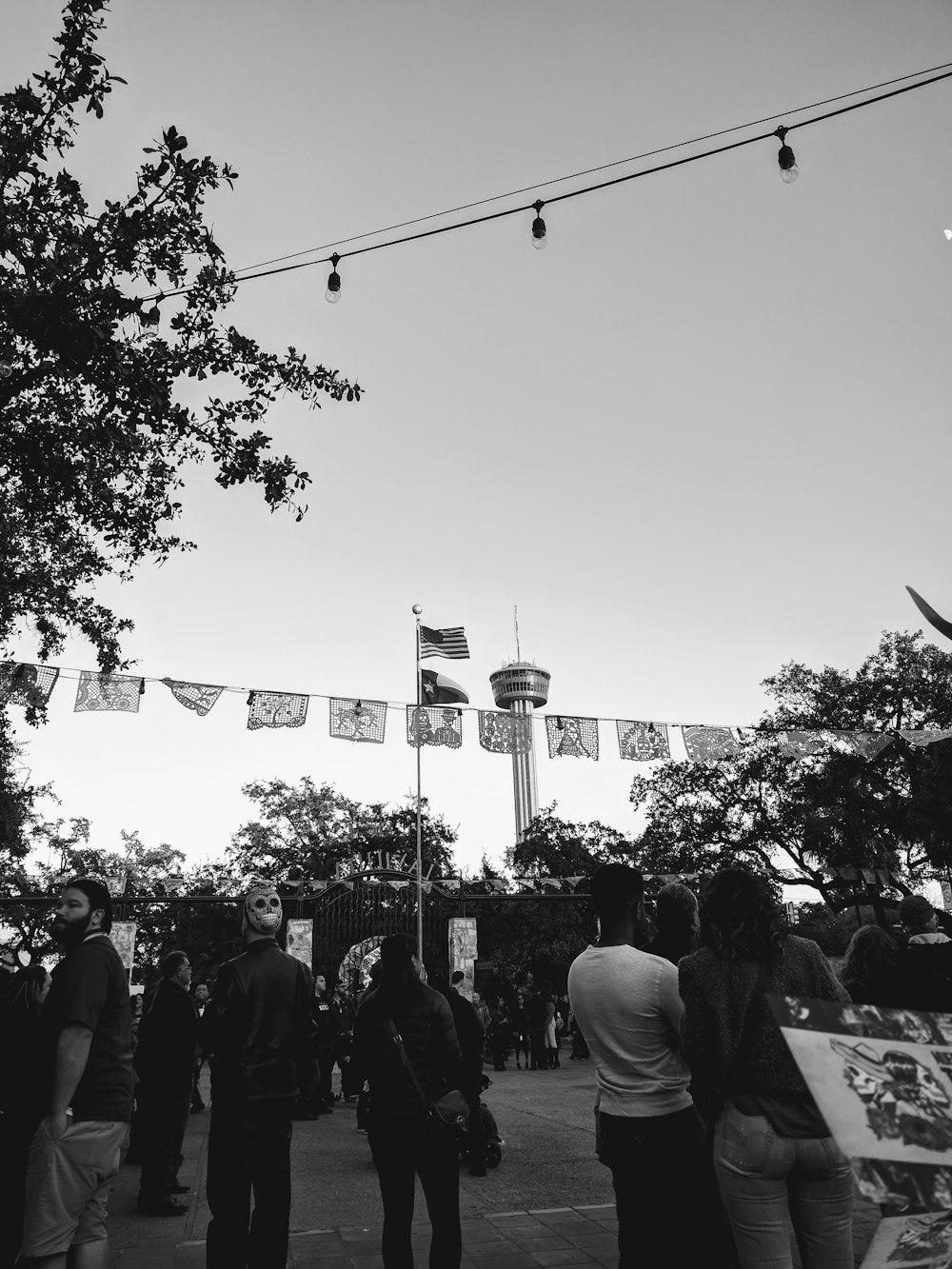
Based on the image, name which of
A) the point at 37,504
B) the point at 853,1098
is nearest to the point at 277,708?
the point at 37,504

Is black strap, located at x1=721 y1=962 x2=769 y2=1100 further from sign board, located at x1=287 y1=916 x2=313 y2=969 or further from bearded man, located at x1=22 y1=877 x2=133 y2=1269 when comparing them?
sign board, located at x1=287 y1=916 x2=313 y2=969

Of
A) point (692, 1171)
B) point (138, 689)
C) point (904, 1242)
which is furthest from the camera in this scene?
point (138, 689)

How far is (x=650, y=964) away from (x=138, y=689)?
44.8 feet

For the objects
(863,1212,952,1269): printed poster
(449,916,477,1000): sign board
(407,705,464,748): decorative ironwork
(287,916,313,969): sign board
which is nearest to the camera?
(863,1212,952,1269): printed poster

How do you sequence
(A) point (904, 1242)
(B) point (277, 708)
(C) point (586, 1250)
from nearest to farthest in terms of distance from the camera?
(A) point (904, 1242) → (C) point (586, 1250) → (B) point (277, 708)

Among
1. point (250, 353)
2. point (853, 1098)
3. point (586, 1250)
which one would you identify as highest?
point (250, 353)

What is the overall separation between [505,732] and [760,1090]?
1560 centimetres

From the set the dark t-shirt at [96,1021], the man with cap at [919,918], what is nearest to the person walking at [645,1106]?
the dark t-shirt at [96,1021]

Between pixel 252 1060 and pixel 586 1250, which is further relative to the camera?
pixel 586 1250

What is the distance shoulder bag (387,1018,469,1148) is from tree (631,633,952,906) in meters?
23.4

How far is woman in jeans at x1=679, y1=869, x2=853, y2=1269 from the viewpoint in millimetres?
2535

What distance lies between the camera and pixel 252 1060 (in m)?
3.87

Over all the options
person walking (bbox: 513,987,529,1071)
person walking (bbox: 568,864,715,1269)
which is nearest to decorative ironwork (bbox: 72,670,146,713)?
person walking (bbox: 513,987,529,1071)

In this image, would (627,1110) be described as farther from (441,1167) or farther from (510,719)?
(510,719)
